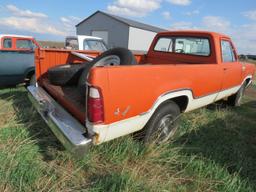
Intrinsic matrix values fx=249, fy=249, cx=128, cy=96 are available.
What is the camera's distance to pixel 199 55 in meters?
4.62

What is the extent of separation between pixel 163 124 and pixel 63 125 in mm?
1387

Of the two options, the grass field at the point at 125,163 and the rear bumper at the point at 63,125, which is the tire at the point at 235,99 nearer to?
the grass field at the point at 125,163

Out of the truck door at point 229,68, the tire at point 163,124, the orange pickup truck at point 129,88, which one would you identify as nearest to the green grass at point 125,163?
the tire at point 163,124

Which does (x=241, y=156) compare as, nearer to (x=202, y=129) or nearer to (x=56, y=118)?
(x=202, y=129)

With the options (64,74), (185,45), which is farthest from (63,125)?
(185,45)

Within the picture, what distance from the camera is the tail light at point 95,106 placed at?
2.25 metres

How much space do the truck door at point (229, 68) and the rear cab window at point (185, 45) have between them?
334 millimetres

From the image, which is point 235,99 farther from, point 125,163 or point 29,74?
point 29,74

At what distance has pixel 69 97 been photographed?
3.14 meters

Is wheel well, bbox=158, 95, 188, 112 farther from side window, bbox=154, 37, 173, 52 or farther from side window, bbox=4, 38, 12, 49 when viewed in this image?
side window, bbox=4, 38, 12, 49

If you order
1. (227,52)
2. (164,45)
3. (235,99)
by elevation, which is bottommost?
(235,99)

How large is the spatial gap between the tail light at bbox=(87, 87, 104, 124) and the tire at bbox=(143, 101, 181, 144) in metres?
0.89

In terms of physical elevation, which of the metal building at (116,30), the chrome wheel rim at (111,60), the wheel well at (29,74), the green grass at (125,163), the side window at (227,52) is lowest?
the green grass at (125,163)

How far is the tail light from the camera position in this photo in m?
2.25
